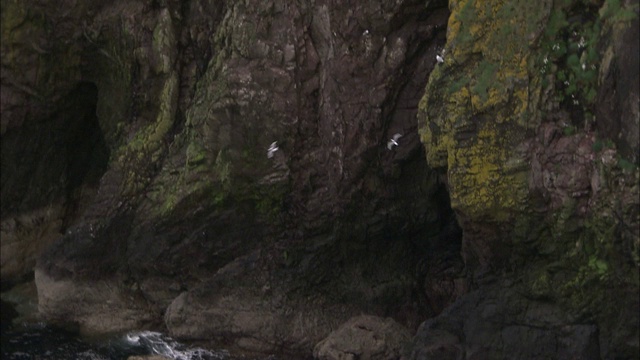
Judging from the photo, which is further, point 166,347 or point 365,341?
point 166,347

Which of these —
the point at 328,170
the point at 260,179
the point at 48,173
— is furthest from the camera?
the point at 48,173

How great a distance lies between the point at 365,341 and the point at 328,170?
1.80 meters

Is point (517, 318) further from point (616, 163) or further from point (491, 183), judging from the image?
point (616, 163)

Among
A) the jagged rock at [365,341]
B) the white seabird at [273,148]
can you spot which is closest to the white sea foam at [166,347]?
the jagged rock at [365,341]

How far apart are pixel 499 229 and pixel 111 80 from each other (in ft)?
20.2

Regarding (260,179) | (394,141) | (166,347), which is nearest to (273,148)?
(260,179)

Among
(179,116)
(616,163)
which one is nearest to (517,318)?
(616,163)

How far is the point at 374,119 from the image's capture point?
9172mm

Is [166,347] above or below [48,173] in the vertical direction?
below

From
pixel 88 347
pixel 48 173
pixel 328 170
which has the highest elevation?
pixel 328 170

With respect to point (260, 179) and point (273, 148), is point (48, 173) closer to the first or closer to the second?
point (260, 179)

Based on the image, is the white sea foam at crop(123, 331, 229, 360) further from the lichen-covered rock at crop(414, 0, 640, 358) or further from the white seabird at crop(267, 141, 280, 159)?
the lichen-covered rock at crop(414, 0, 640, 358)

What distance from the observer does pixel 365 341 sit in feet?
29.2

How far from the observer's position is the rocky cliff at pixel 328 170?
22.6 ft
